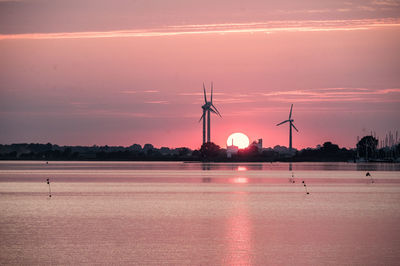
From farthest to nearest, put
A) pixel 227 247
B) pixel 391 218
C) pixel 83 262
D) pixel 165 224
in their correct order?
1. pixel 391 218
2. pixel 165 224
3. pixel 227 247
4. pixel 83 262

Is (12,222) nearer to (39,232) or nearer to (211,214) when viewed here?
(39,232)

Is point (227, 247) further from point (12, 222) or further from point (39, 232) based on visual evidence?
point (12, 222)

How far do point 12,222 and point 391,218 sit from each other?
29.9 metres

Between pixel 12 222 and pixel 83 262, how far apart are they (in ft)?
67.5

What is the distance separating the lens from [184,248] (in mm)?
38344

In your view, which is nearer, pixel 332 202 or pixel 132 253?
pixel 132 253

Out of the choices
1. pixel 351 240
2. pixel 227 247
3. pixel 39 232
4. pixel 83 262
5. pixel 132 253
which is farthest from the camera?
pixel 39 232

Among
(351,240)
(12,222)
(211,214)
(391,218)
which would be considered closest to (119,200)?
(211,214)

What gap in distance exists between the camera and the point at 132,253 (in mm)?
36406

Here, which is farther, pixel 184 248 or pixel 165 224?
pixel 165 224

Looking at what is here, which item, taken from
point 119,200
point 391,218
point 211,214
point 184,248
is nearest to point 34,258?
point 184,248

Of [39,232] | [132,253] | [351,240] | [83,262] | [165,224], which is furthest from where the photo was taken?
[165,224]

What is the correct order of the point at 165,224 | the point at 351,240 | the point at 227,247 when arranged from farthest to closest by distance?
the point at 165,224, the point at 351,240, the point at 227,247

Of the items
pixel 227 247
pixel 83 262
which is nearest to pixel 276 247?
pixel 227 247
